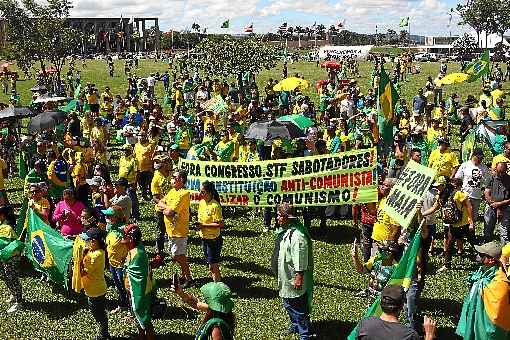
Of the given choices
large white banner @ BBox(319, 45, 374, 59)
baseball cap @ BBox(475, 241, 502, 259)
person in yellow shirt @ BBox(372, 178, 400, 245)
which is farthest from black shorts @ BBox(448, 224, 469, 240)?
large white banner @ BBox(319, 45, 374, 59)

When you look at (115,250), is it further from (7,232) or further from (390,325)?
(390,325)

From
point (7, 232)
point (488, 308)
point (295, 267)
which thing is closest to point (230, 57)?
point (7, 232)

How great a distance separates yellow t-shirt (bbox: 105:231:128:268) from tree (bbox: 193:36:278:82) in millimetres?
30387

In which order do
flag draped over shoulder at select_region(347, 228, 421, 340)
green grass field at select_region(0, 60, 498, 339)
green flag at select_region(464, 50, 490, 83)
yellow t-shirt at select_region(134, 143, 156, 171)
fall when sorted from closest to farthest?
flag draped over shoulder at select_region(347, 228, 421, 340), green grass field at select_region(0, 60, 498, 339), yellow t-shirt at select_region(134, 143, 156, 171), green flag at select_region(464, 50, 490, 83)

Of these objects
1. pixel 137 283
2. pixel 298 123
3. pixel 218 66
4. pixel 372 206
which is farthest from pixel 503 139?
pixel 218 66

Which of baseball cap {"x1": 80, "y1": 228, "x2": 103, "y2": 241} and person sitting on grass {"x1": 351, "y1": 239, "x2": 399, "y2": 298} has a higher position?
baseball cap {"x1": 80, "y1": 228, "x2": 103, "y2": 241}

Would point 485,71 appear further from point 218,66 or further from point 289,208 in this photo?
point 218,66

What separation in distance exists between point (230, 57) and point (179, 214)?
31352mm

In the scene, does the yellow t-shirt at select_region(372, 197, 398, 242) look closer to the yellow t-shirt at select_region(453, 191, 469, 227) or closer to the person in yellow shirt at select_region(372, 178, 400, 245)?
the person in yellow shirt at select_region(372, 178, 400, 245)

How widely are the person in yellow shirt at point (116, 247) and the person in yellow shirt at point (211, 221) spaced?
122cm

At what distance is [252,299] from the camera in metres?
9.73

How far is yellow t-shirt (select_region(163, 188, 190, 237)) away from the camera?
9.73 metres

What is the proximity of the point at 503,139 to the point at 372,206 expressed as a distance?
7068 mm

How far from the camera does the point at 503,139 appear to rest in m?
15.4
